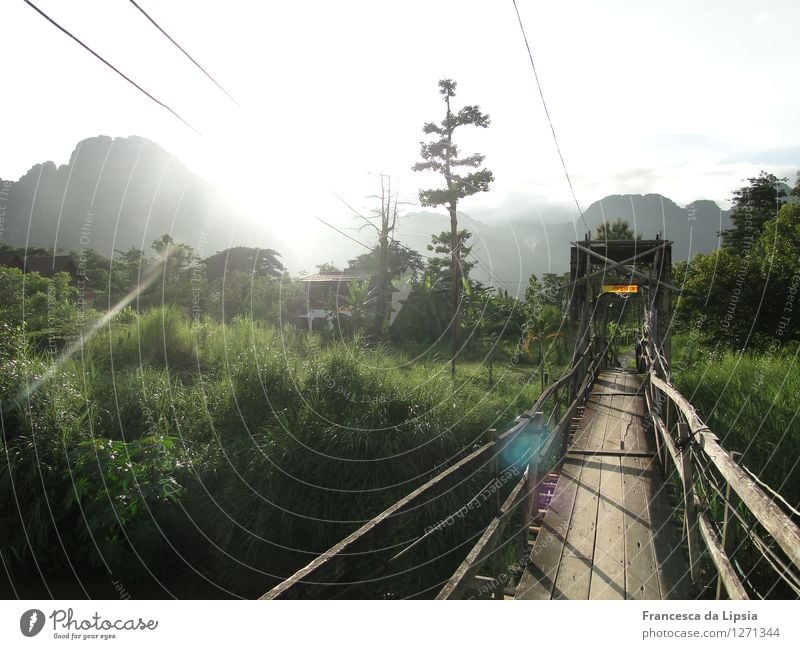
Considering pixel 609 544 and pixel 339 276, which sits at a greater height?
pixel 339 276

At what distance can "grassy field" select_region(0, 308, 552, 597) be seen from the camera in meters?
6.57

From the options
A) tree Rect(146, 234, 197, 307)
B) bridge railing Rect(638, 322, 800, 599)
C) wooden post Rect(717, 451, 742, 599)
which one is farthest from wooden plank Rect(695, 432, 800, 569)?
tree Rect(146, 234, 197, 307)

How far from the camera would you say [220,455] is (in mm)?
8156

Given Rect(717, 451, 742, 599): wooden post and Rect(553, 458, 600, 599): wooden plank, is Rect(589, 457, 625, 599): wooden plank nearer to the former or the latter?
Rect(553, 458, 600, 599): wooden plank

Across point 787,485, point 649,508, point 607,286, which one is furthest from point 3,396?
point 607,286

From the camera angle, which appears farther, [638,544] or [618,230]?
[618,230]

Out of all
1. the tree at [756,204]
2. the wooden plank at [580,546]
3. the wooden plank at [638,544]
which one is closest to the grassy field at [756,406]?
the wooden plank at [638,544]

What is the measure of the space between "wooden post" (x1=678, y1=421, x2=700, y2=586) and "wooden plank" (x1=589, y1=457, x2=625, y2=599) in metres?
0.39

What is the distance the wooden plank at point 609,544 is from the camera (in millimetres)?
3180

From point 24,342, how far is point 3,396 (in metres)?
1.23

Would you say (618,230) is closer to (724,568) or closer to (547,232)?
(547,232)

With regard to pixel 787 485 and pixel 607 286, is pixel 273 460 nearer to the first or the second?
pixel 787 485

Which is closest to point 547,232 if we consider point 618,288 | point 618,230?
point 618,288
